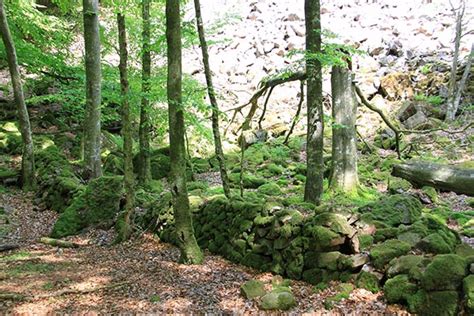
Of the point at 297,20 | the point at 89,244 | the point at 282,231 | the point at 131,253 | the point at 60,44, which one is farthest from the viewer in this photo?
the point at 297,20

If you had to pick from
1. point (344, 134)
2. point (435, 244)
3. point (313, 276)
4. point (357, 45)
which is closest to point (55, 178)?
point (344, 134)

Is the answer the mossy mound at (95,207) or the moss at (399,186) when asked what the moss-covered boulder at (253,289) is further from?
the moss at (399,186)

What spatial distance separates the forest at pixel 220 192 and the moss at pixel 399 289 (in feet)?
0.05

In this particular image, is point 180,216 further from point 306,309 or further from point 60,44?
point 60,44

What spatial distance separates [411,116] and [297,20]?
1635 centimetres

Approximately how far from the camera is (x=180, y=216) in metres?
6.67

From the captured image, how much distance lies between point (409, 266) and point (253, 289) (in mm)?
2114

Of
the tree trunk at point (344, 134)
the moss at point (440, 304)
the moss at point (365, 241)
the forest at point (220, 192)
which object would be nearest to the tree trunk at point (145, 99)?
the forest at point (220, 192)

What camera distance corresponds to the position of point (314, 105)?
7605 millimetres

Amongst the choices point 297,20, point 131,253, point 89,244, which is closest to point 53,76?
point 89,244

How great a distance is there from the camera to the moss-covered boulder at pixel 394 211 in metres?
6.28

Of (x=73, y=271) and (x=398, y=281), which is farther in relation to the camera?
(x=73, y=271)

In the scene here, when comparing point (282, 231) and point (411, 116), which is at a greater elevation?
point (411, 116)

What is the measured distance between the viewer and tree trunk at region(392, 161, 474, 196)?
9070 mm
